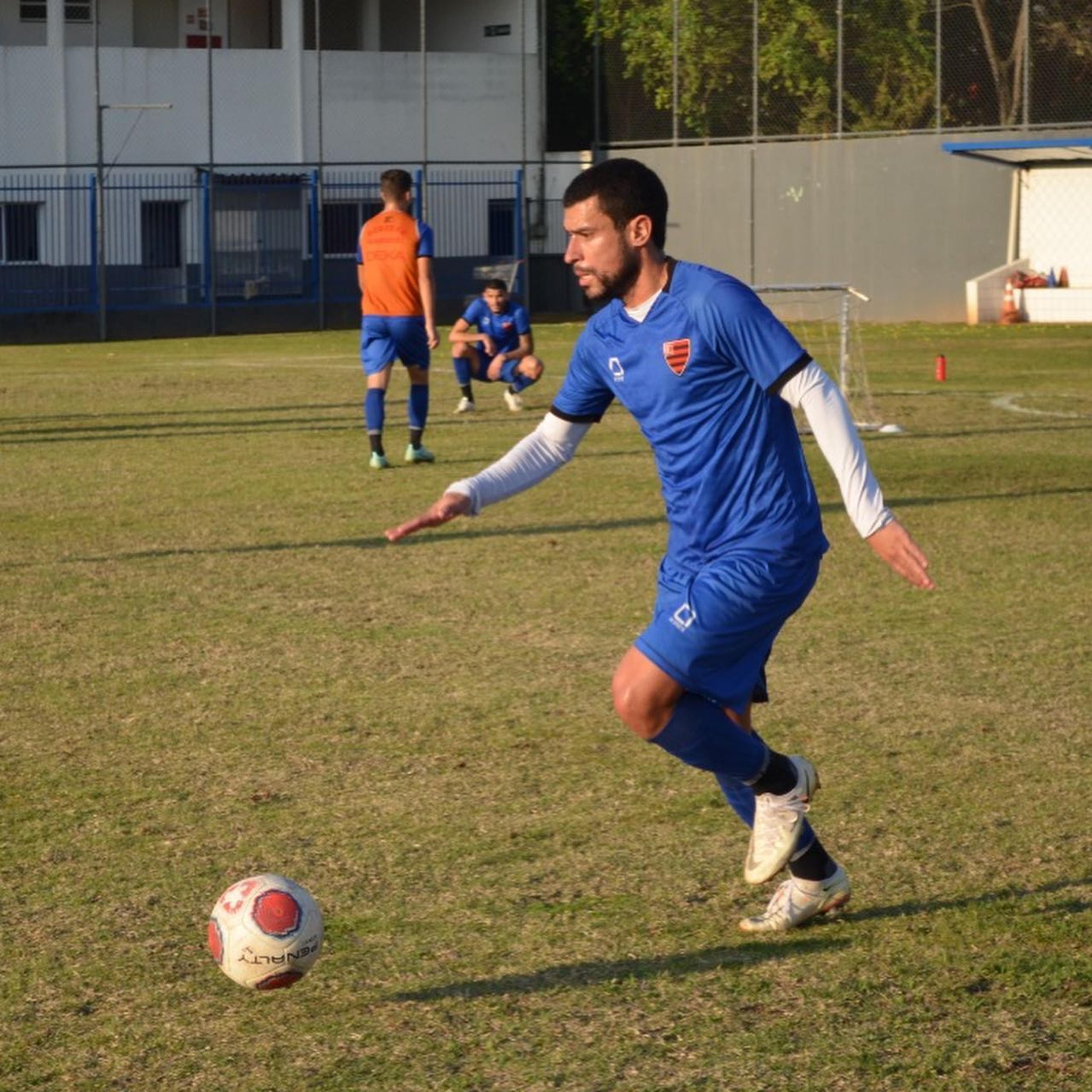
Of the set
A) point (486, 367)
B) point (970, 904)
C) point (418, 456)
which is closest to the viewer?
point (970, 904)

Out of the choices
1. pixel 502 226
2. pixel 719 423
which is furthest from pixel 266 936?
pixel 502 226

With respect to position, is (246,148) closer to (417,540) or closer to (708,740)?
(417,540)

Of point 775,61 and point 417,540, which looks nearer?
point 417,540

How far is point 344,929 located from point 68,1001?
738 mm

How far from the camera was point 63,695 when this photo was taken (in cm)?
731

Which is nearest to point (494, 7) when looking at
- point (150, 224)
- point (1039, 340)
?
point (150, 224)

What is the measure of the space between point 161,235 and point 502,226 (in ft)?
22.7

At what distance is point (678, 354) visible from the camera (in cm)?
467

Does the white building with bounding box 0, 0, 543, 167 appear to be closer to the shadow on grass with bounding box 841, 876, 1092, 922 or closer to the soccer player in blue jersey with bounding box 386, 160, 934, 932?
the soccer player in blue jersey with bounding box 386, 160, 934, 932

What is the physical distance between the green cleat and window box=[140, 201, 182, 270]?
73.0 ft

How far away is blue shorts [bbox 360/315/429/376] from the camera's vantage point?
1387 cm

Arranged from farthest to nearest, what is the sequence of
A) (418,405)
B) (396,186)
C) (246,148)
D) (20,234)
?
1. (246,148)
2. (20,234)
3. (418,405)
4. (396,186)

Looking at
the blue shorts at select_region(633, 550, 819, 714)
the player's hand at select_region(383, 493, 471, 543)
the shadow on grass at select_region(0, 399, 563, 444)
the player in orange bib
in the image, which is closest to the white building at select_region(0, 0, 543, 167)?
the shadow on grass at select_region(0, 399, 563, 444)

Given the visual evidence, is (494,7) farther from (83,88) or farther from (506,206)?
(83,88)
